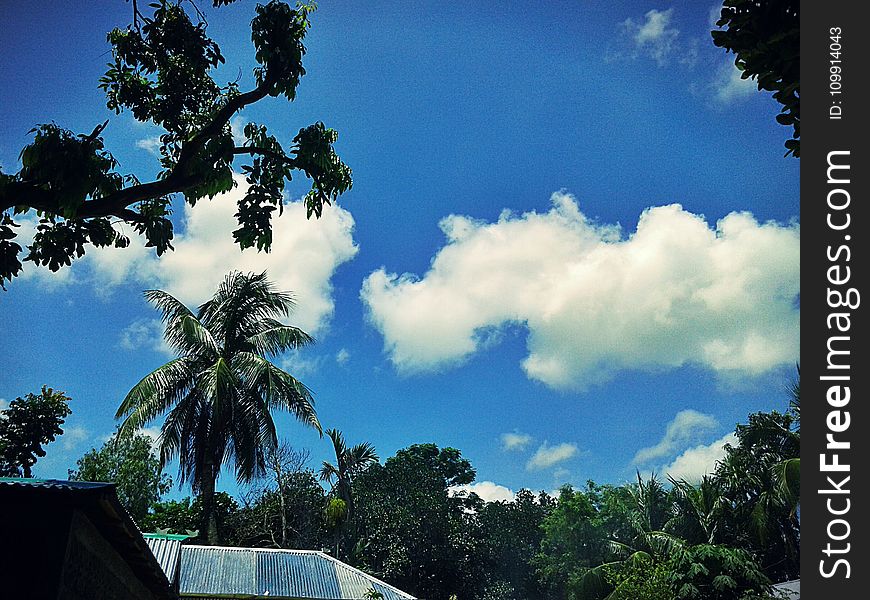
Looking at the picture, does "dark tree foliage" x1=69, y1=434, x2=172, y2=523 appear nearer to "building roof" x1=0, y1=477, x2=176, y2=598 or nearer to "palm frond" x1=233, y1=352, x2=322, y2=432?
"palm frond" x1=233, y1=352, x2=322, y2=432

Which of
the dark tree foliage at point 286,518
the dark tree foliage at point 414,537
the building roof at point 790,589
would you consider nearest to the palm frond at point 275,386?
the dark tree foliage at point 286,518

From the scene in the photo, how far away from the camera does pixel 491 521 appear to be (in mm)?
39875

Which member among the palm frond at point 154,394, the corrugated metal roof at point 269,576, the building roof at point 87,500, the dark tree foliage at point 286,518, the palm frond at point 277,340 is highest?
the palm frond at point 277,340

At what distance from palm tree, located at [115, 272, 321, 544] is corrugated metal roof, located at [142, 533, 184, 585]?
4185mm

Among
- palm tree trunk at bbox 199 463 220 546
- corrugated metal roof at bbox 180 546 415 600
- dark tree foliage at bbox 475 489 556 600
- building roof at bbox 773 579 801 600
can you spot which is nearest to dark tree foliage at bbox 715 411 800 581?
building roof at bbox 773 579 801 600

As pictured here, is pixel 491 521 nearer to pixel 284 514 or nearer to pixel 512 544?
pixel 512 544

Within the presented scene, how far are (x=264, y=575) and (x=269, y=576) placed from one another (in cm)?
14

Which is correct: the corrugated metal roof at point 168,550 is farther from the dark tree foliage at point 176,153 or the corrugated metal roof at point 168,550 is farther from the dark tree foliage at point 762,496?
the dark tree foliage at point 762,496

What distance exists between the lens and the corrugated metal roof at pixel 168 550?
16.9 metres

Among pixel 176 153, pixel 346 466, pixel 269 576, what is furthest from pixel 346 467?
pixel 176 153

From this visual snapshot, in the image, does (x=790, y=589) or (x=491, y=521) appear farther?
(x=491, y=521)

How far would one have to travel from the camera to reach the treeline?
28.0m
